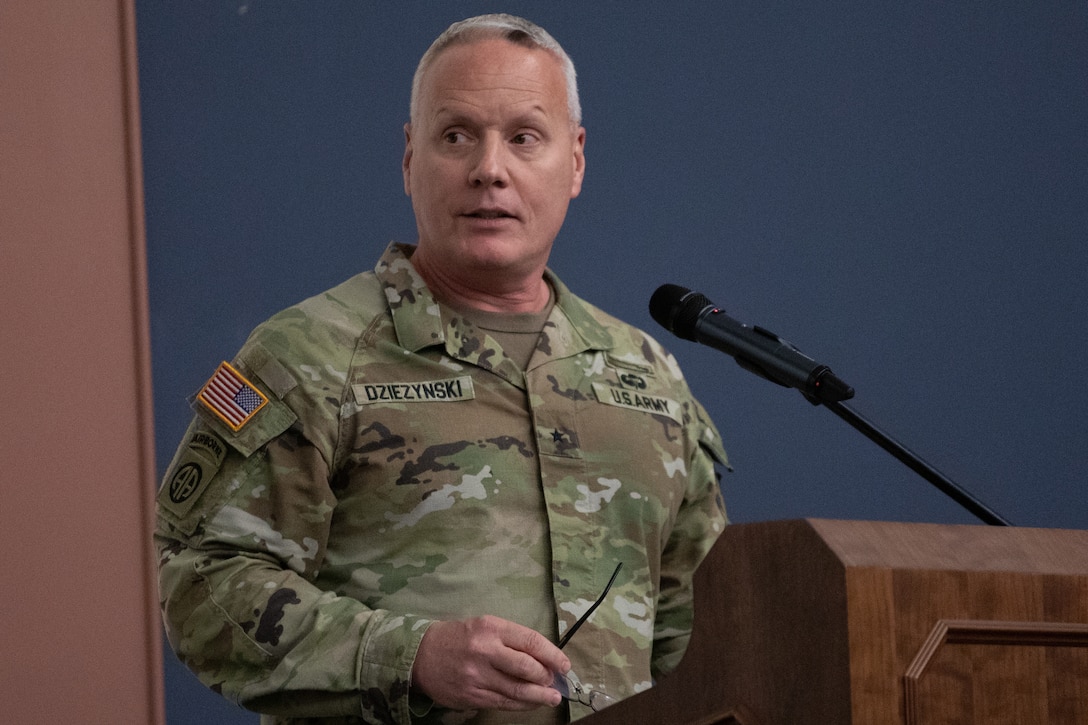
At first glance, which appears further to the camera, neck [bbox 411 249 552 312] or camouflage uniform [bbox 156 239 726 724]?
neck [bbox 411 249 552 312]

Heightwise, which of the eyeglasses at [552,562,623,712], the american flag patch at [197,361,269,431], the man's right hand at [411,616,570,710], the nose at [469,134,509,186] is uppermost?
the nose at [469,134,509,186]

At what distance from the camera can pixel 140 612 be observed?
1943mm

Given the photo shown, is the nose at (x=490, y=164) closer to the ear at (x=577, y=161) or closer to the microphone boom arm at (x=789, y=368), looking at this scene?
the ear at (x=577, y=161)

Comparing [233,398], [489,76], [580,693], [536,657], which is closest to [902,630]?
[536,657]

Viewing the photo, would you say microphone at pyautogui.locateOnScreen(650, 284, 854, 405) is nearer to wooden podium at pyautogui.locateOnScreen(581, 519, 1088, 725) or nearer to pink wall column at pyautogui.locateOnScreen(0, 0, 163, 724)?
wooden podium at pyautogui.locateOnScreen(581, 519, 1088, 725)

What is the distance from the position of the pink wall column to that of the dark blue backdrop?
0.98ft

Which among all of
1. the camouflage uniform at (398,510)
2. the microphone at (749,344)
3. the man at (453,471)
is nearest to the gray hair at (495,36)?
the man at (453,471)

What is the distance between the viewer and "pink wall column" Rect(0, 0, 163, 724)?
1.86m

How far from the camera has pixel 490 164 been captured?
150 cm

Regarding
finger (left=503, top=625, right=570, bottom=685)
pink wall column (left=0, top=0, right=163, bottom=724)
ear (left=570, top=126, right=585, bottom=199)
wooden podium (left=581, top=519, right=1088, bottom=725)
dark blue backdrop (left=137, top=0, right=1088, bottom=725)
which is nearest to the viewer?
wooden podium (left=581, top=519, right=1088, bottom=725)

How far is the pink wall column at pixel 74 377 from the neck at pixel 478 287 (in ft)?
1.97

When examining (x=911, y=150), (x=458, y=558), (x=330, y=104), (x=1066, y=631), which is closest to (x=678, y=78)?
(x=911, y=150)

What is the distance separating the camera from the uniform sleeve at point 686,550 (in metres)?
1.58

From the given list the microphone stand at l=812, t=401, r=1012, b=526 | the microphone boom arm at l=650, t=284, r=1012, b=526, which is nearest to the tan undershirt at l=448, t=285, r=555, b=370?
the microphone boom arm at l=650, t=284, r=1012, b=526
